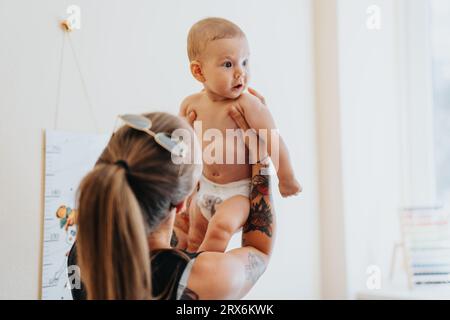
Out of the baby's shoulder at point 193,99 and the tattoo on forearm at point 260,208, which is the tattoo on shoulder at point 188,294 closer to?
the tattoo on forearm at point 260,208

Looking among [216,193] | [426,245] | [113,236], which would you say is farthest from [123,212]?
[426,245]

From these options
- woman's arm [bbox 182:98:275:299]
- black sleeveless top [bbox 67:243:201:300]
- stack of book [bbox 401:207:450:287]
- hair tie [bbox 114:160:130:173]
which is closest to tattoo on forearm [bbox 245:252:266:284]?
woman's arm [bbox 182:98:275:299]

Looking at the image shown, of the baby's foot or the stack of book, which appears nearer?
the baby's foot

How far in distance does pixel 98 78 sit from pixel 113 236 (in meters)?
0.82

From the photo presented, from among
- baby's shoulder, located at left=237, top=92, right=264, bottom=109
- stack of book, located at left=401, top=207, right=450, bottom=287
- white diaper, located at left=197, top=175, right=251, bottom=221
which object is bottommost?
stack of book, located at left=401, top=207, right=450, bottom=287

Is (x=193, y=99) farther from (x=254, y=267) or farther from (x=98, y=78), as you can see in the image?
(x=98, y=78)

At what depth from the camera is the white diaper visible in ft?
3.04

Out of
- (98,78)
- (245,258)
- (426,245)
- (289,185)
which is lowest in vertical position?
(426,245)

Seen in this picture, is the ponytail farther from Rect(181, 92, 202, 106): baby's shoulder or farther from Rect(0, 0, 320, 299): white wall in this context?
Rect(0, 0, 320, 299): white wall

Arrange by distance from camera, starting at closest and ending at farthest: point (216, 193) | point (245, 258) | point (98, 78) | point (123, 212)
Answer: point (123, 212)
point (245, 258)
point (216, 193)
point (98, 78)

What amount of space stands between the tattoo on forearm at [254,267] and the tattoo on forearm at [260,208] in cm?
6

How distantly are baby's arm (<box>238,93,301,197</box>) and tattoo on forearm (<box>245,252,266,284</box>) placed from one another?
0.13 meters

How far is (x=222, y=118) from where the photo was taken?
0.91 metres

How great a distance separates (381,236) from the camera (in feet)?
7.48
